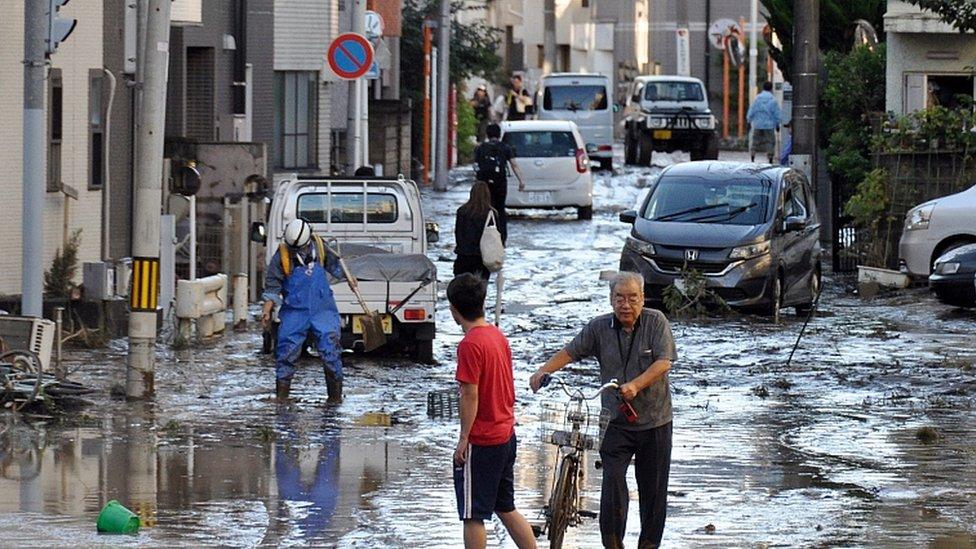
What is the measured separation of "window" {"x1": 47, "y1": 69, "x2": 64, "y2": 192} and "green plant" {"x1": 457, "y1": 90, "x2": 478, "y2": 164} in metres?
29.8

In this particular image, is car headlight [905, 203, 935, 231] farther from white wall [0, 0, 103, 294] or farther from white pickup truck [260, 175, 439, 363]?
white wall [0, 0, 103, 294]

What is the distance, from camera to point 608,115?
48312 mm

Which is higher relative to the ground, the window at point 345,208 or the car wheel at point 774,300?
the window at point 345,208

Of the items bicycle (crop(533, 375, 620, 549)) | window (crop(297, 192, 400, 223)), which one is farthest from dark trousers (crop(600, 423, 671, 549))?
window (crop(297, 192, 400, 223))

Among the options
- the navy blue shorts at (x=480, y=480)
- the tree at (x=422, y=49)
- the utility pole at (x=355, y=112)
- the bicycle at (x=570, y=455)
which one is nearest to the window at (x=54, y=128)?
Answer: the utility pole at (x=355, y=112)

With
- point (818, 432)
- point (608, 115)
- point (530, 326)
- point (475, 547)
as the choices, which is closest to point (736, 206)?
point (530, 326)

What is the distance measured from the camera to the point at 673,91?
5081 centimetres

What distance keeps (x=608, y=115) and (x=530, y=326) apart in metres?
27.5

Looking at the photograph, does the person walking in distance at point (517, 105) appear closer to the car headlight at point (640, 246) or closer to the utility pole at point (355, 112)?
the utility pole at point (355, 112)

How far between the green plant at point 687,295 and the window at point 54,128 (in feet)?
21.3

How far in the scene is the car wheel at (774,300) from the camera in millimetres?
22031

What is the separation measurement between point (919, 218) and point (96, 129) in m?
9.64

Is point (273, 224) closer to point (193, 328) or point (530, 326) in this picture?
point (193, 328)

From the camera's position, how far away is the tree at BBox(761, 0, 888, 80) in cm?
3572
